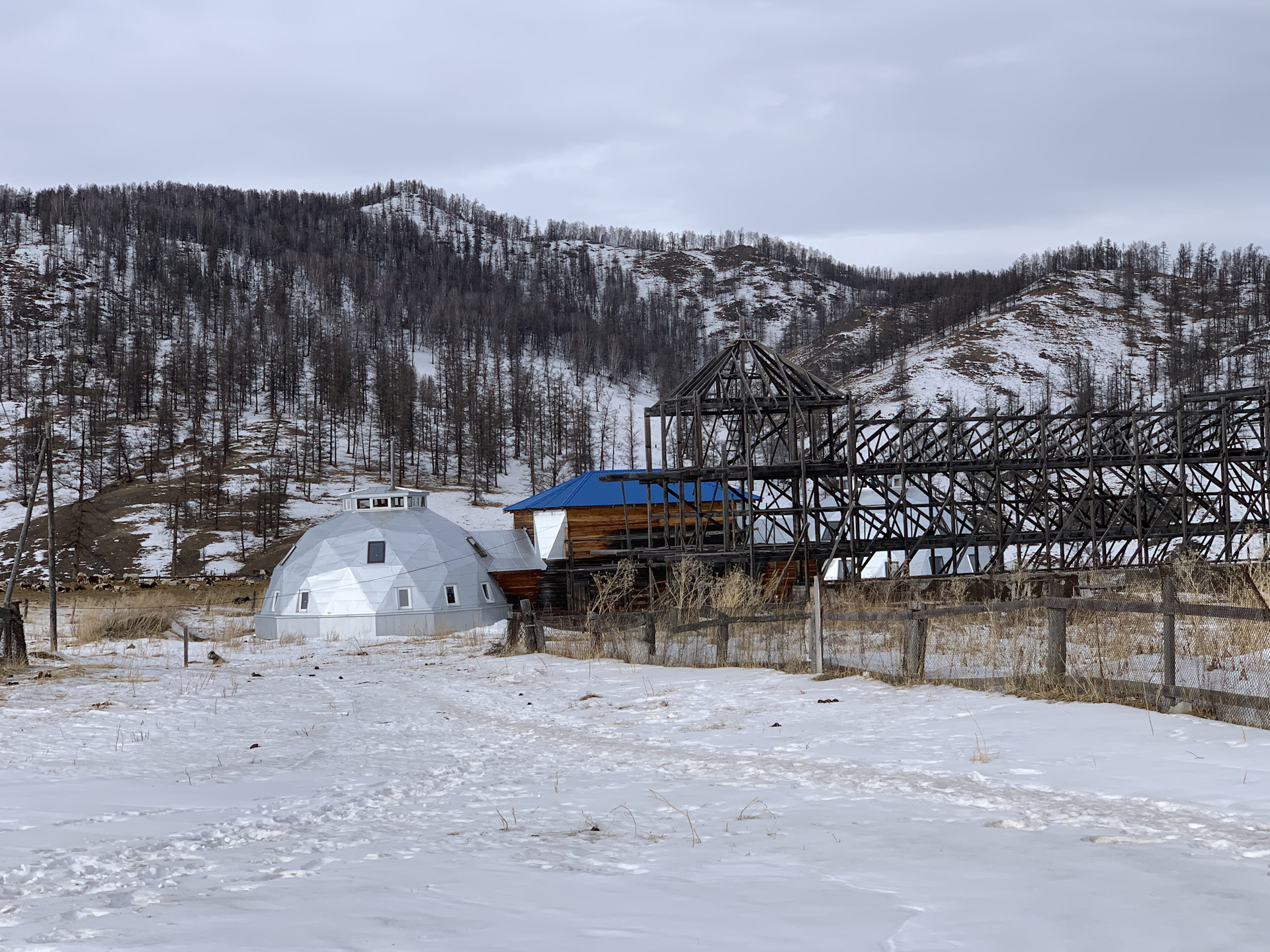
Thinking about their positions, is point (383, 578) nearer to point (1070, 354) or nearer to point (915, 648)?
point (915, 648)

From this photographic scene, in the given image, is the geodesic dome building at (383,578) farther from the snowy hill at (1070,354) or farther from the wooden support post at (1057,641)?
the snowy hill at (1070,354)

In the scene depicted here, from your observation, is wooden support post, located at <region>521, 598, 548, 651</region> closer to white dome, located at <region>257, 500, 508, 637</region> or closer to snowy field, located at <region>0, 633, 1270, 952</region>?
snowy field, located at <region>0, 633, 1270, 952</region>

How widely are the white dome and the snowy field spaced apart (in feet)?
87.6

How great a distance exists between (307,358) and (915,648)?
13044 centimetres

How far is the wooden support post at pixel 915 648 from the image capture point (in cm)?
1349

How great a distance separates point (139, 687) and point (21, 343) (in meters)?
127

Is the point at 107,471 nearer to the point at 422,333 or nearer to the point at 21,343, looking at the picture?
the point at 21,343

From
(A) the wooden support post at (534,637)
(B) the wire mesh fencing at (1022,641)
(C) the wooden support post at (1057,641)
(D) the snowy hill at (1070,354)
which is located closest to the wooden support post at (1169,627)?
(B) the wire mesh fencing at (1022,641)

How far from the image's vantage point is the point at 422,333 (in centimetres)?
15400

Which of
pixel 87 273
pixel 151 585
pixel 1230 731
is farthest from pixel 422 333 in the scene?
pixel 1230 731

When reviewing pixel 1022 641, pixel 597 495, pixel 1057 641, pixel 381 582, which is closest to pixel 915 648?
pixel 1057 641

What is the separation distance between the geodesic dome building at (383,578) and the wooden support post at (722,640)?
24.0 meters

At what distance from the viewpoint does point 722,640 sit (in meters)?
18.0

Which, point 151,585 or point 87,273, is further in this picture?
point 87,273
